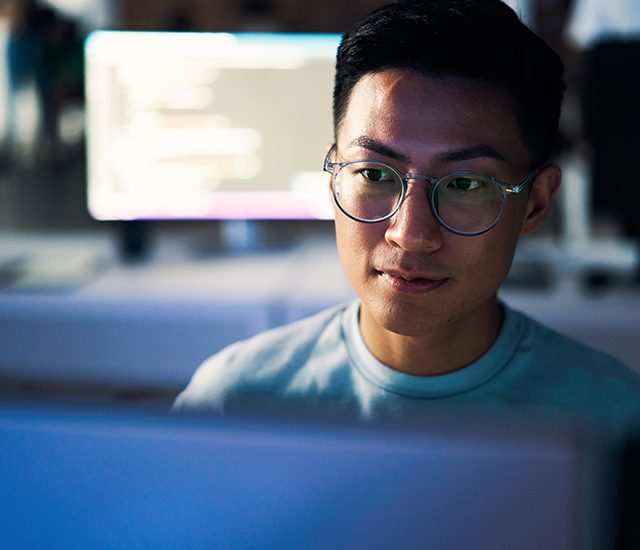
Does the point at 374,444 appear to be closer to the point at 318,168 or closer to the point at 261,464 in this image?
the point at 261,464

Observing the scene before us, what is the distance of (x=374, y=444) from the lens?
0.28m

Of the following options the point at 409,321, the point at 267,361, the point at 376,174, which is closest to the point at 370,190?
the point at 376,174

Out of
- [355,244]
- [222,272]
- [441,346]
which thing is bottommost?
[222,272]

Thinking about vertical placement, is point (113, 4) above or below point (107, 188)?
above

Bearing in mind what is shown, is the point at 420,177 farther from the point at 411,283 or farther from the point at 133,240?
the point at 133,240

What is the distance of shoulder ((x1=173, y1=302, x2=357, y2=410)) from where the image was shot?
71cm

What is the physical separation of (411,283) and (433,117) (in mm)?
156

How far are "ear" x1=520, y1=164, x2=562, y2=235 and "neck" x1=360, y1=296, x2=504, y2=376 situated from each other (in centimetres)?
11

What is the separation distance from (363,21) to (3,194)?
175cm

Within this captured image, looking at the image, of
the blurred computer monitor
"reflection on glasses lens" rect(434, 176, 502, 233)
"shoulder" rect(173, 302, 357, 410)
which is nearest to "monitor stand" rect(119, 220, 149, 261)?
"shoulder" rect(173, 302, 357, 410)

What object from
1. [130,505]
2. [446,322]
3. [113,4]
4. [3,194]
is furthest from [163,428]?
[113,4]

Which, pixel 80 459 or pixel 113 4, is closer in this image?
pixel 80 459

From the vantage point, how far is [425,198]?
1.83ft

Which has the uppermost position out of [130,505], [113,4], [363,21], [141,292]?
[113,4]
